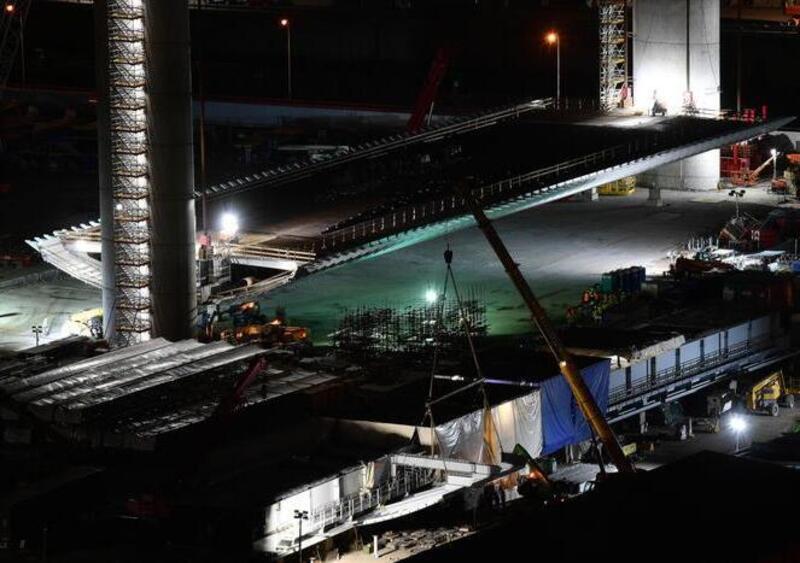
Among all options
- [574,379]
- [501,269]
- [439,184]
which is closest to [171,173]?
[439,184]

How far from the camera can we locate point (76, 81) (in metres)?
163

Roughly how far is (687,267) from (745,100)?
5316cm

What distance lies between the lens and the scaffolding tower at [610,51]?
402 feet

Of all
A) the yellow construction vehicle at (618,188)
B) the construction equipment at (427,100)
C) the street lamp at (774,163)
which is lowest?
the yellow construction vehicle at (618,188)

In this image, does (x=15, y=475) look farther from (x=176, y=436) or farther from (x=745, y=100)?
(x=745, y=100)

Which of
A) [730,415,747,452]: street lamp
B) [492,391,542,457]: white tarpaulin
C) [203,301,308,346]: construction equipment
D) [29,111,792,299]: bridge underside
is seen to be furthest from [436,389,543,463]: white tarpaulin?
→ [203,301,308,346]: construction equipment

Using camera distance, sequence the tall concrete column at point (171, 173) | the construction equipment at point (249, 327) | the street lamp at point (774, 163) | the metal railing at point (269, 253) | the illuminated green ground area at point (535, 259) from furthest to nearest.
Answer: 1. the street lamp at point (774, 163)
2. the illuminated green ground area at point (535, 259)
3. the metal railing at point (269, 253)
4. the construction equipment at point (249, 327)
5. the tall concrete column at point (171, 173)

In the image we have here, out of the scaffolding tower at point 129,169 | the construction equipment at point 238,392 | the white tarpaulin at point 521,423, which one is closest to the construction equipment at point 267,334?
the scaffolding tower at point 129,169

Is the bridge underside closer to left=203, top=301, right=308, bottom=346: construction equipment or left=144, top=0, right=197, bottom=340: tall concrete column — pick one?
left=203, top=301, right=308, bottom=346: construction equipment

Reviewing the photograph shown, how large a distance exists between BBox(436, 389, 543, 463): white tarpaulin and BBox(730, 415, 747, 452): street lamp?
8019mm

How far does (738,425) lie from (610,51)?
55420 millimetres

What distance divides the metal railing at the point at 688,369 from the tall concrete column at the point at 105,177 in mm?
20736

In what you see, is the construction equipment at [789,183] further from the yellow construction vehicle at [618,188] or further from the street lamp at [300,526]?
the street lamp at [300,526]

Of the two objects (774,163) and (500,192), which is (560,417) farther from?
(774,163)
